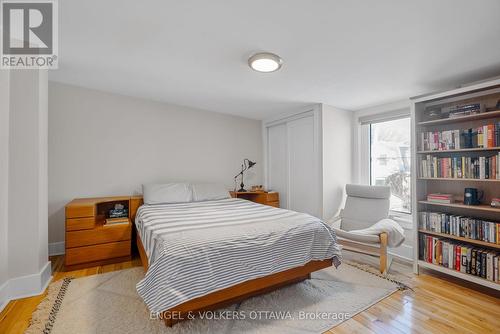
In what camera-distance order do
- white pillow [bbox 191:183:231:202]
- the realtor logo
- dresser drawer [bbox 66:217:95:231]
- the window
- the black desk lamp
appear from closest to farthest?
the realtor logo, dresser drawer [bbox 66:217:95:231], the window, white pillow [bbox 191:183:231:202], the black desk lamp

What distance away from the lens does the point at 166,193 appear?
321cm

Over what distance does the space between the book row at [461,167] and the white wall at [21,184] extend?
153 inches

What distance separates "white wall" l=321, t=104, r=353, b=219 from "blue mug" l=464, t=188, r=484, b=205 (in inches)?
59.8

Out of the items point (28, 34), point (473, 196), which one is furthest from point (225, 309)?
point (28, 34)

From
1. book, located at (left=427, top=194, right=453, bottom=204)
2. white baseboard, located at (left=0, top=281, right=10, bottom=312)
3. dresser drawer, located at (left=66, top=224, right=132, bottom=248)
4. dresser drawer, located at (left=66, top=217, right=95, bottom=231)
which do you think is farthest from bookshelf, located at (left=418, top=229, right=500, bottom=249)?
white baseboard, located at (left=0, top=281, right=10, bottom=312)

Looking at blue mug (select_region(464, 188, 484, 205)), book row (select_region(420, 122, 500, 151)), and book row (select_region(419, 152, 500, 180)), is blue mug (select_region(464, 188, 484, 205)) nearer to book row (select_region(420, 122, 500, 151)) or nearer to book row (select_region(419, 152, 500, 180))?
book row (select_region(419, 152, 500, 180))

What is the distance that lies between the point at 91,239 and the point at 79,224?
214mm

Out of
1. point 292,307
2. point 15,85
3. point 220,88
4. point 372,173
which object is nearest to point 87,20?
point 15,85

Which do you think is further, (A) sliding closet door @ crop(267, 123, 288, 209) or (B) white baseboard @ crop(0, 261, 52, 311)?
(A) sliding closet door @ crop(267, 123, 288, 209)

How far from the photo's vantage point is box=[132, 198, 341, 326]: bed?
148 centimetres

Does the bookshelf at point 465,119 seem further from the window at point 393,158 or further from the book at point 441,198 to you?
the book at point 441,198

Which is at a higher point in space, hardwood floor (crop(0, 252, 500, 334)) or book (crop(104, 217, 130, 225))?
book (crop(104, 217, 130, 225))

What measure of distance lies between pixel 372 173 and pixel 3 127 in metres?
4.30

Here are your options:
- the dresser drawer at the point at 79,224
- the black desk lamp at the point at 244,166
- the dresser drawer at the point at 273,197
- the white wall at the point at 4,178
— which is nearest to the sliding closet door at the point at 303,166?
the dresser drawer at the point at 273,197
